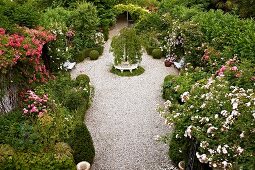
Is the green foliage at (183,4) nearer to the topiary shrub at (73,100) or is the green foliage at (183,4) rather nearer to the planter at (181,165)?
the topiary shrub at (73,100)

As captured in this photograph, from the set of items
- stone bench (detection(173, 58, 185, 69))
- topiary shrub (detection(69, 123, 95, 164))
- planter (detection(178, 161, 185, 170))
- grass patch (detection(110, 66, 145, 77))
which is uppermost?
topiary shrub (detection(69, 123, 95, 164))

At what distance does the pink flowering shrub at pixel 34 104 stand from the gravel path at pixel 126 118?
6.35ft

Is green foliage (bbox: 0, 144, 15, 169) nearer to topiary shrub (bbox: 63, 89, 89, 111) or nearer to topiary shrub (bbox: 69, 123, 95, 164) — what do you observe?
topiary shrub (bbox: 69, 123, 95, 164)

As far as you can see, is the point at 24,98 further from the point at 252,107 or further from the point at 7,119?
the point at 252,107

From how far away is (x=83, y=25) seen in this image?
19.3 m

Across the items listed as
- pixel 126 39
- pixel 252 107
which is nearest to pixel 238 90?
pixel 252 107

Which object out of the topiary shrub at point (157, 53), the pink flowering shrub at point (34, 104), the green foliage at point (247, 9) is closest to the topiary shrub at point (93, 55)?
the topiary shrub at point (157, 53)

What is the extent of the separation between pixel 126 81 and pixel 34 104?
587 cm

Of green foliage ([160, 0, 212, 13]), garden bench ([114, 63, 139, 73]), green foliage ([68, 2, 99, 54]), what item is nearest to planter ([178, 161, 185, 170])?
garden bench ([114, 63, 139, 73])

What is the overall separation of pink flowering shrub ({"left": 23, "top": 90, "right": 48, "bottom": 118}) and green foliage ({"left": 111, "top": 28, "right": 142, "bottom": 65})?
5.91 m

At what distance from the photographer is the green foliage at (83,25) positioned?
19.1 meters

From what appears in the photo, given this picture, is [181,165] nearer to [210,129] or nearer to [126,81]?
[210,129]

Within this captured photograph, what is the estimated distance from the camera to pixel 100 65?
1822 centimetres

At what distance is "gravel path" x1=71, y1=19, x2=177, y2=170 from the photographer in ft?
34.5
